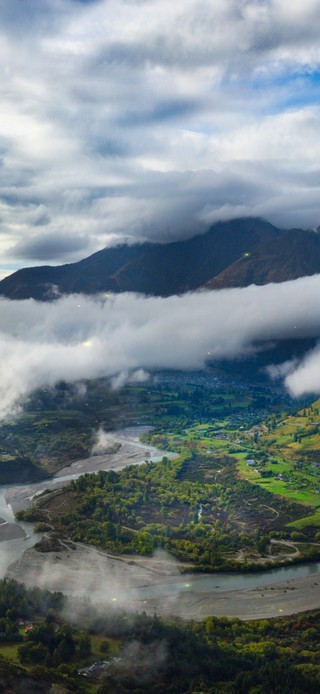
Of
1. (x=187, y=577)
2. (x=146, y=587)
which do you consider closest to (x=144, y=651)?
(x=146, y=587)

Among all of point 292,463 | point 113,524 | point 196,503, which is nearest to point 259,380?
point 292,463

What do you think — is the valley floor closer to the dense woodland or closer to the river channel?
the river channel

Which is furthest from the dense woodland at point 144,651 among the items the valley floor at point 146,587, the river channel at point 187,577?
the river channel at point 187,577

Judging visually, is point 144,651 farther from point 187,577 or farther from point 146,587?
point 187,577

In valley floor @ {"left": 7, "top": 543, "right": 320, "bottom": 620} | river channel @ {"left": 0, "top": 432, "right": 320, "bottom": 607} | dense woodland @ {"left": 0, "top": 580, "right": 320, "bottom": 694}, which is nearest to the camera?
dense woodland @ {"left": 0, "top": 580, "right": 320, "bottom": 694}

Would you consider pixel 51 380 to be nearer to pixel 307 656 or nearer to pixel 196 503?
pixel 196 503

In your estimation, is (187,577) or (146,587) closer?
(146,587)

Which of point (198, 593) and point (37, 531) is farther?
point (37, 531)

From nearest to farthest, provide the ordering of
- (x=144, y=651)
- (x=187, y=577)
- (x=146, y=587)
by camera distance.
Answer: (x=144, y=651) → (x=146, y=587) → (x=187, y=577)

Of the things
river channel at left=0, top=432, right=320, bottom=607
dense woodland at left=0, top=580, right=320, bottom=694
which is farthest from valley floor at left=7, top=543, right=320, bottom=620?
dense woodland at left=0, top=580, right=320, bottom=694

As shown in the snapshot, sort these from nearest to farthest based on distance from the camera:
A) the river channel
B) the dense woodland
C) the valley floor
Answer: the dense woodland
the valley floor
the river channel

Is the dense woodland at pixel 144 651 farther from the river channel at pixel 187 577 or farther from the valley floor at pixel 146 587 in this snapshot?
the river channel at pixel 187 577
